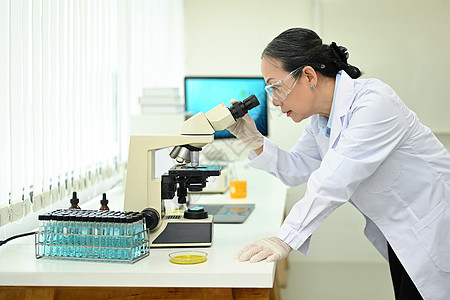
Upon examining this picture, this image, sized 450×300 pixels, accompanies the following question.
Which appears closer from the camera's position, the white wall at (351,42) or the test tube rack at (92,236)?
the test tube rack at (92,236)

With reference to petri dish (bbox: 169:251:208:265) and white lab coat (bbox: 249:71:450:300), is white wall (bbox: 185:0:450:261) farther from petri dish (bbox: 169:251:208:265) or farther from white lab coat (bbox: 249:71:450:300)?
petri dish (bbox: 169:251:208:265)

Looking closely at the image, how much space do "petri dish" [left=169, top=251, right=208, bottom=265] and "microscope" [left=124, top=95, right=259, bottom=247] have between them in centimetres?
10

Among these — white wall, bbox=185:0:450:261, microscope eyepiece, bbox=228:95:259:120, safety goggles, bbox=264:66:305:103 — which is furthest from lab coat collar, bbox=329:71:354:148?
white wall, bbox=185:0:450:261

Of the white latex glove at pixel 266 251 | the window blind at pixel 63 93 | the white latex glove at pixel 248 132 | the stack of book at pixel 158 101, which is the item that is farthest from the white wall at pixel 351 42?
the white latex glove at pixel 266 251

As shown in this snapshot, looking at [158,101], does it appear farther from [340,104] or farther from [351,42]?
Result: [351,42]

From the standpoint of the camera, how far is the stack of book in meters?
2.96

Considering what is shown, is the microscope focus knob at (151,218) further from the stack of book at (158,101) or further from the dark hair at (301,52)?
the stack of book at (158,101)

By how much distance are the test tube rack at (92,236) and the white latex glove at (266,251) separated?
274 millimetres

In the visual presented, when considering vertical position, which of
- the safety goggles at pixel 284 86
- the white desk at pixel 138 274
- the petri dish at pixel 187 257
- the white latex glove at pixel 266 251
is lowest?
the white desk at pixel 138 274

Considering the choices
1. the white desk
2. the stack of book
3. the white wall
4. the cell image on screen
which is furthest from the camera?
the white wall

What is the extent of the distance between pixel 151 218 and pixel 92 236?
0.19 meters

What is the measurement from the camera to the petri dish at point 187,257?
4.69 ft

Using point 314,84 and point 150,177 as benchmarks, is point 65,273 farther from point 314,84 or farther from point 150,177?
point 314,84

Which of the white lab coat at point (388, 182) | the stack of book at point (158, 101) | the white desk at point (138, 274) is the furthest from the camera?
the stack of book at point (158, 101)
